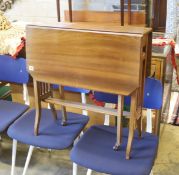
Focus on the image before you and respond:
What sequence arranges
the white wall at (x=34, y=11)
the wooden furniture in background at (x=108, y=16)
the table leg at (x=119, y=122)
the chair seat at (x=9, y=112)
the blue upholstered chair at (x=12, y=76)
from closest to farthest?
the table leg at (x=119, y=122) < the chair seat at (x=9, y=112) < the blue upholstered chair at (x=12, y=76) < the wooden furniture in background at (x=108, y=16) < the white wall at (x=34, y=11)

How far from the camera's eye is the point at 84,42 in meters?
1.22

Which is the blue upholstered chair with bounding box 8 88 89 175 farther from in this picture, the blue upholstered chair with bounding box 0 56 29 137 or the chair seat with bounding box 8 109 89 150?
the blue upholstered chair with bounding box 0 56 29 137

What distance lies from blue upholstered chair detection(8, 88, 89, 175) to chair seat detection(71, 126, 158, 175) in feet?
0.30

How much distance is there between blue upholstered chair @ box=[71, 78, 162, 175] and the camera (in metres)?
1.29

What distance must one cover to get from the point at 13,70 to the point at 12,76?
0.04 m

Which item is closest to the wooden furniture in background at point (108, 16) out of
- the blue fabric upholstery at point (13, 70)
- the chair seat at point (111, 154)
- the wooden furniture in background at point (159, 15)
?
the wooden furniture in background at point (159, 15)

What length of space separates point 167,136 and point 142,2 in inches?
50.2

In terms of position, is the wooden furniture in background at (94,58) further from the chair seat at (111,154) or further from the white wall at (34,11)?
the white wall at (34,11)

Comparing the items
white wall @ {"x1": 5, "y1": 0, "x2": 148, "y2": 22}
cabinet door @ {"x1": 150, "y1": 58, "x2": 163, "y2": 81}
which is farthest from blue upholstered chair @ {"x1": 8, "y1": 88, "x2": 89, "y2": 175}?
white wall @ {"x1": 5, "y1": 0, "x2": 148, "y2": 22}


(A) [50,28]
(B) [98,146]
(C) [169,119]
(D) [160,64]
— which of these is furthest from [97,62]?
(C) [169,119]

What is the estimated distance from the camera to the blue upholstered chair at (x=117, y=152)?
1.29 meters

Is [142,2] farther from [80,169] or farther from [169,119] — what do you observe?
[80,169]

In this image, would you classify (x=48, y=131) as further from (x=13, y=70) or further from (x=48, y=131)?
(x=13, y=70)

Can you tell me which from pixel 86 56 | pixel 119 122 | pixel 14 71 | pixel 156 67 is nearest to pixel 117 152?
pixel 119 122
